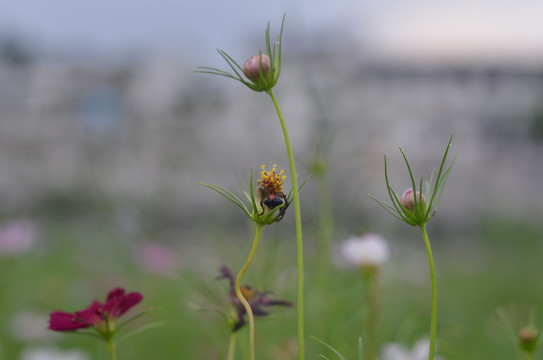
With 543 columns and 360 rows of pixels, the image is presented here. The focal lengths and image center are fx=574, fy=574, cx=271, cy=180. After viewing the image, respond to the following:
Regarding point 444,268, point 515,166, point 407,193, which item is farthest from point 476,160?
point 407,193

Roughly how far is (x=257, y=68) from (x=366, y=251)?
248 mm

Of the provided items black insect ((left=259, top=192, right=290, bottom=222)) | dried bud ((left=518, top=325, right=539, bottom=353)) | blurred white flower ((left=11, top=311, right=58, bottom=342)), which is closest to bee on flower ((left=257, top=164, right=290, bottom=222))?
black insect ((left=259, top=192, right=290, bottom=222))

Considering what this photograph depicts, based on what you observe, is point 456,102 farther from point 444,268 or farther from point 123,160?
point 444,268

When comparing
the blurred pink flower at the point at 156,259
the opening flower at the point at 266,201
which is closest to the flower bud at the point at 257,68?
the opening flower at the point at 266,201

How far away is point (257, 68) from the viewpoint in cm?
24

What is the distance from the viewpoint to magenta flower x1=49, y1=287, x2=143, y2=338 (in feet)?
0.84

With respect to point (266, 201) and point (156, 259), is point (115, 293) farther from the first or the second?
point (156, 259)

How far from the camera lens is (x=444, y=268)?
3.06 metres

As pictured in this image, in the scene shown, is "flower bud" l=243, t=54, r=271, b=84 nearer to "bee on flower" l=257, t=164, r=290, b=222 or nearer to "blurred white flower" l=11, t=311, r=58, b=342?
"bee on flower" l=257, t=164, r=290, b=222

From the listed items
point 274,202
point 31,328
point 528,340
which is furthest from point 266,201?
point 31,328

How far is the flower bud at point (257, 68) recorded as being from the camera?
0.79ft

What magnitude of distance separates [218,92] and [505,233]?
4.24 meters

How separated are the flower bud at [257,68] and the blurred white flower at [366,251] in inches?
9.1

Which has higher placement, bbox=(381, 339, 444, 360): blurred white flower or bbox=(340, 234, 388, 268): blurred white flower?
bbox=(340, 234, 388, 268): blurred white flower
